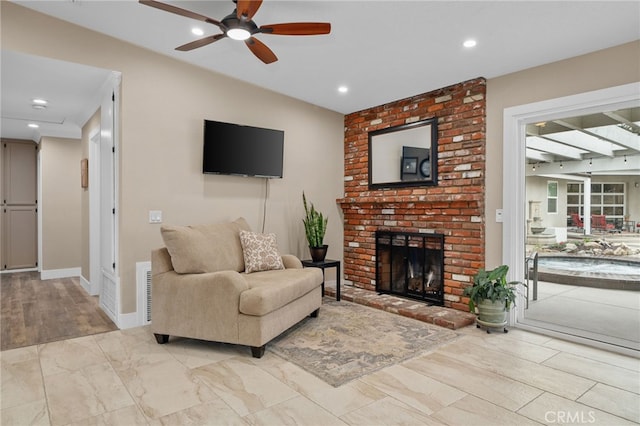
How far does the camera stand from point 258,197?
445 cm

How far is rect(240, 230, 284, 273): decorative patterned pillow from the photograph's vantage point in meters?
3.62

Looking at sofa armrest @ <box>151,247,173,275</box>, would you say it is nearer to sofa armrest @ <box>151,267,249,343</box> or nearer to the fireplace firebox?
sofa armrest @ <box>151,267,249,343</box>

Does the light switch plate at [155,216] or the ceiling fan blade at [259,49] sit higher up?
the ceiling fan blade at [259,49]

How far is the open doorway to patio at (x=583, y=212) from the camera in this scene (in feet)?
10.4

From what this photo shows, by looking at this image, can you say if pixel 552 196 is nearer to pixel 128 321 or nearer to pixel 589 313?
pixel 589 313

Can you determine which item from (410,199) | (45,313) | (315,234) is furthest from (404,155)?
(45,313)

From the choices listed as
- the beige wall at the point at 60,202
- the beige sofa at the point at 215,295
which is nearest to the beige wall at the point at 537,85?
the beige sofa at the point at 215,295

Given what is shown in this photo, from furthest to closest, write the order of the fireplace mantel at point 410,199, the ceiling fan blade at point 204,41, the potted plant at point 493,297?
1. the fireplace mantel at point 410,199
2. the potted plant at point 493,297
3. the ceiling fan blade at point 204,41

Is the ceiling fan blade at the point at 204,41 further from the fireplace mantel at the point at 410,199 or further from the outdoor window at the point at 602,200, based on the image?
the outdoor window at the point at 602,200

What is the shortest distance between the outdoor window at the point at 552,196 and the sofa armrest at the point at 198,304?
3.02 meters

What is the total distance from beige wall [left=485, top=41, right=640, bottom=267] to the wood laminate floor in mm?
3842

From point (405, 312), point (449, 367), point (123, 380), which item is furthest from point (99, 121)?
point (449, 367)

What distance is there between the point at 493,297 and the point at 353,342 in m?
1.36

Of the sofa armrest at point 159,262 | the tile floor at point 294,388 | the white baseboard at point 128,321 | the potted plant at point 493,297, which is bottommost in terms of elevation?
the tile floor at point 294,388
